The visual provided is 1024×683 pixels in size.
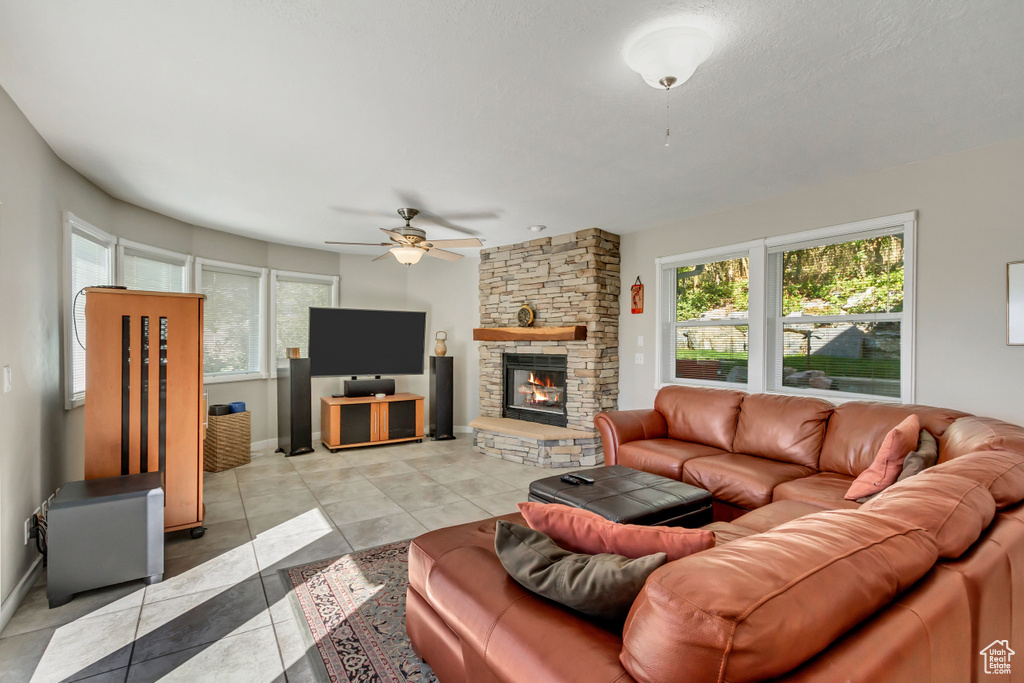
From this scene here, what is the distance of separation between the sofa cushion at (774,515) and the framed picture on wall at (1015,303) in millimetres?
1635

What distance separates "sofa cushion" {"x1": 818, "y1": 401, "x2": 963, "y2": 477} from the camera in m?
2.72

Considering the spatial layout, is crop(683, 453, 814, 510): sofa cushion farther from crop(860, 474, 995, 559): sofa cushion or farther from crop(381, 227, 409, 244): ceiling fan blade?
crop(381, 227, 409, 244): ceiling fan blade

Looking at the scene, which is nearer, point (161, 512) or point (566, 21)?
point (566, 21)

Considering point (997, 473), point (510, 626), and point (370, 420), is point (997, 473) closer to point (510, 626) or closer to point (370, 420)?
point (510, 626)

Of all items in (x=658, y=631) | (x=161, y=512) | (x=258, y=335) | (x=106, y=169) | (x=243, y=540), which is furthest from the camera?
(x=258, y=335)

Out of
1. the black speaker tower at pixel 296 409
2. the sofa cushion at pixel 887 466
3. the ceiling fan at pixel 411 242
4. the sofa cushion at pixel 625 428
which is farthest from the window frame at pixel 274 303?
the sofa cushion at pixel 887 466

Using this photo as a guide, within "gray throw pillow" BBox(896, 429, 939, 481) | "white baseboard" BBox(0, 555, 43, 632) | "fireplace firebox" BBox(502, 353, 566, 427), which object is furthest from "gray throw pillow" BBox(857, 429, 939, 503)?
"white baseboard" BBox(0, 555, 43, 632)

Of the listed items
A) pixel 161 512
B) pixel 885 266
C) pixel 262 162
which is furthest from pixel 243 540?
pixel 885 266

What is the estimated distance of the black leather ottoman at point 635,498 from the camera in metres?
2.32

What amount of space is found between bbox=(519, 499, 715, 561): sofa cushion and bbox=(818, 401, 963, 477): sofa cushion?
7.29ft

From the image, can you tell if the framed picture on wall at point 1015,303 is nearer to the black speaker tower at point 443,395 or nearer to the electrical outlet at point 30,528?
Result: the black speaker tower at point 443,395

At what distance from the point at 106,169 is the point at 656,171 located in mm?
3650

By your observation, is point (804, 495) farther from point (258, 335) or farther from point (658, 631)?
point (258, 335)

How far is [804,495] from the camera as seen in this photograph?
8.29ft
